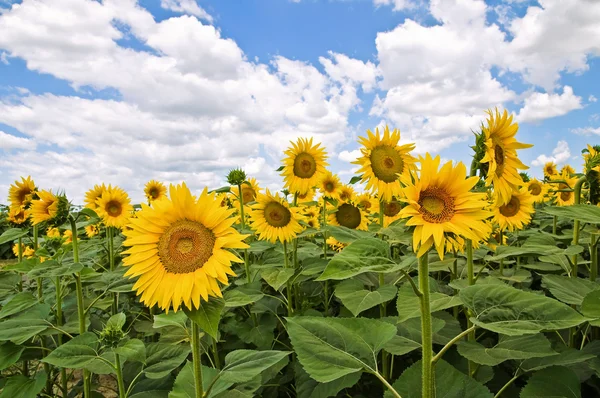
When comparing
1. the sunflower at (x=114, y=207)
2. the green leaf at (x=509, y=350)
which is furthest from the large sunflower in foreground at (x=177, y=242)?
the sunflower at (x=114, y=207)

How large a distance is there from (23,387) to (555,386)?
3.10 meters

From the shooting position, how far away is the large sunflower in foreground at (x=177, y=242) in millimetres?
1869

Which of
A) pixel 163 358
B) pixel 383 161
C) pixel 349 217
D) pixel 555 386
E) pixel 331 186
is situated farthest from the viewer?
pixel 331 186

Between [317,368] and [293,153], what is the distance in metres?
3.25

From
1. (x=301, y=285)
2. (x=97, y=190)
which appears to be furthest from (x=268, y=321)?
(x=97, y=190)

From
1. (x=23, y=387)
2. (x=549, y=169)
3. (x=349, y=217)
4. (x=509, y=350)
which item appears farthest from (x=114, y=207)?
(x=549, y=169)

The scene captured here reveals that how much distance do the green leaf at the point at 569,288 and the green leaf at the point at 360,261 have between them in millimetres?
1112

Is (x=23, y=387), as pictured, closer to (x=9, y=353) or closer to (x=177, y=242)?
(x=9, y=353)

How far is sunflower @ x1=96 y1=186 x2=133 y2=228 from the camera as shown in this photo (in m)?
4.92

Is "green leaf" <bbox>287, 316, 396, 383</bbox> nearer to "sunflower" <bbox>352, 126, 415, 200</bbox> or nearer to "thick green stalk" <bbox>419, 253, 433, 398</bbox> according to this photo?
"thick green stalk" <bbox>419, 253, 433, 398</bbox>

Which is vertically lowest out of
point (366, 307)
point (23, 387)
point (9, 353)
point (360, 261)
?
point (23, 387)

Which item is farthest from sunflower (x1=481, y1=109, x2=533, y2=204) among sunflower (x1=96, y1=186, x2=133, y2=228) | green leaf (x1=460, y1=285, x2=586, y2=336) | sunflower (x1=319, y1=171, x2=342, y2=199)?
sunflower (x1=96, y1=186, x2=133, y2=228)

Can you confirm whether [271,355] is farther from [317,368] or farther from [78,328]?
[78,328]

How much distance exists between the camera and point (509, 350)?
199cm
